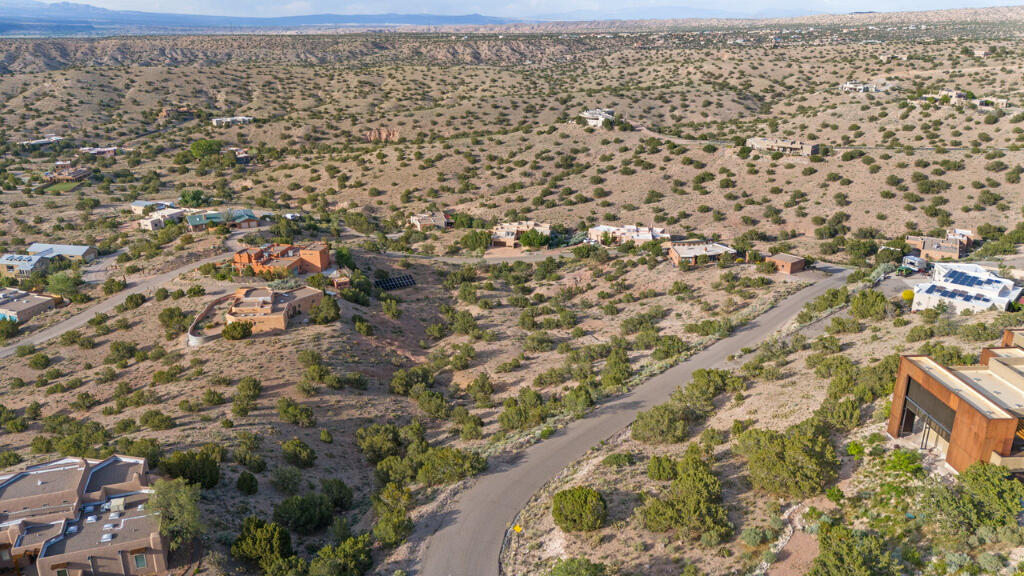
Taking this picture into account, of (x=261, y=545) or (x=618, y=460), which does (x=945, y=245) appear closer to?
(x=618, y=460)

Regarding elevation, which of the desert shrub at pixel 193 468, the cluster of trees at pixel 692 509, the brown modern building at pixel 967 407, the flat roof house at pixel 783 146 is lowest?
the desert shrub at pixel 193 468

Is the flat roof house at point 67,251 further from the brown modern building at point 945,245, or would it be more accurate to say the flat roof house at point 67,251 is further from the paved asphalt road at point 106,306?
the brown modern building at point 945,245

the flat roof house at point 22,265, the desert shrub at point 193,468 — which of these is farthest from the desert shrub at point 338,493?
the flat roof house at point 22,265

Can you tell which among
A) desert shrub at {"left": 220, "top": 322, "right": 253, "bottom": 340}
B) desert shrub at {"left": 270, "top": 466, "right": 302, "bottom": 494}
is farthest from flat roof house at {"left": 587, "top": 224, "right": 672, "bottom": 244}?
desert shrub at {"left": 270, "top": 466, "right": 302, "bottom": 494}

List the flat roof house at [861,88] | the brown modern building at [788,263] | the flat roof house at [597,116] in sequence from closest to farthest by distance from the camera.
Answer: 1. the brown modern building at [788,263]
2. the flat roof house at [597,116]
3. the flat roof house at [861,88]

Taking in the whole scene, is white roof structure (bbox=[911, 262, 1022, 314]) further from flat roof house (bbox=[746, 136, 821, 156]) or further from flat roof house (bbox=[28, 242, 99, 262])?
flat roof house (bbox=[28, 242, 99, 262])

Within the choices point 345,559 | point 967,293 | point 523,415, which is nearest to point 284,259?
point 523,415

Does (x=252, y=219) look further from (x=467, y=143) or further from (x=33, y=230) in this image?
(x=467, y=143)

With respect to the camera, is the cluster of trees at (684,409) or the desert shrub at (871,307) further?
the desert shrub at (871,307)
